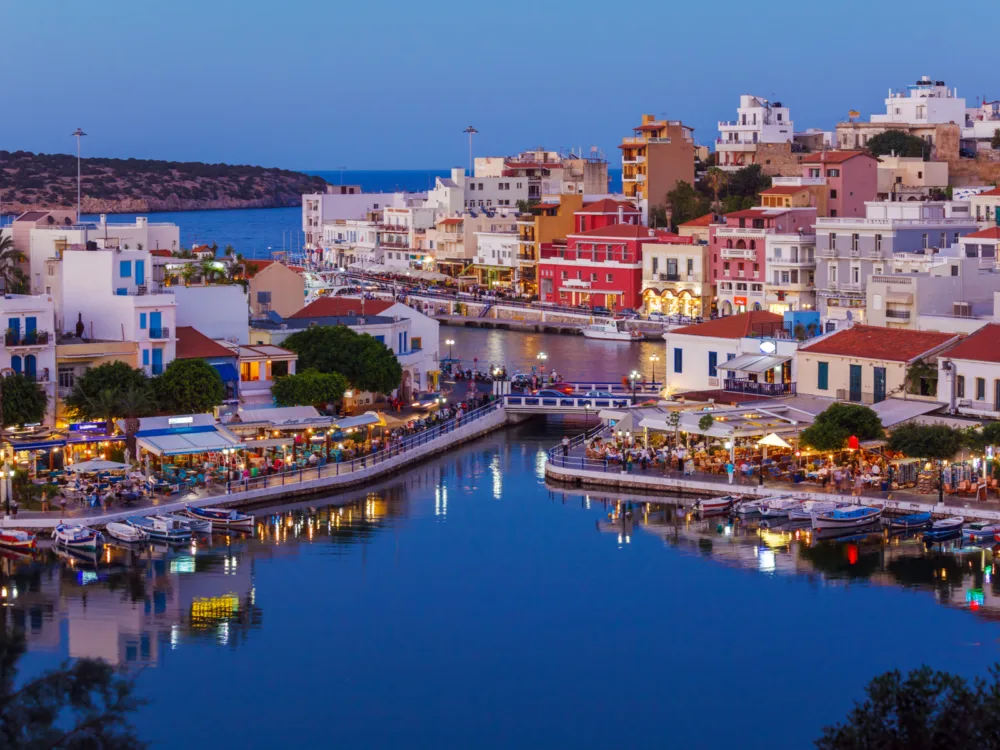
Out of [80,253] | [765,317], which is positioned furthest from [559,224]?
[80,253]

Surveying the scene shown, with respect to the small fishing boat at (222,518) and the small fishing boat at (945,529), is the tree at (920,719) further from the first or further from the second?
the small fishing boat at (222,518)

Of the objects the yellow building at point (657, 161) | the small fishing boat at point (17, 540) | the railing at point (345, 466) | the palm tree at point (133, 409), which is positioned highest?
the yellow building at point (657, 161)

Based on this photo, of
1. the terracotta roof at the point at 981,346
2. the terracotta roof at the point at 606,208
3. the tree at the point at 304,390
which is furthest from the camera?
the terracotta roof at the point at 606,208

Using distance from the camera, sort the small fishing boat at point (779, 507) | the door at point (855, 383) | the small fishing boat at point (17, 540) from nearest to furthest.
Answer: the small fishing boat at point (17, 540) < the small fishing boat at point (779, 507) < the door at point (855, 383)

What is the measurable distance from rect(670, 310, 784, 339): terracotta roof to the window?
378 cm

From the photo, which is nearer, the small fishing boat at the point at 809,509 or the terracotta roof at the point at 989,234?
the small fishing boat at the point at 809,509

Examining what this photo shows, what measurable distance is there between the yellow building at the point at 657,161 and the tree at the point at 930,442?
56.1 meters

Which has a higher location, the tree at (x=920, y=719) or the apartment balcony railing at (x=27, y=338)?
the apartment balcony railing at (x=27, y=338)

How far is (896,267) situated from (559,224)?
2821 cm

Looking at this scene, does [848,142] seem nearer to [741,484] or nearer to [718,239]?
[718,239]

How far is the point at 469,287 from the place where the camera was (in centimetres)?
9369

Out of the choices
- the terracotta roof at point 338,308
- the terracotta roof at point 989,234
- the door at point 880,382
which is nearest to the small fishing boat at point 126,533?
the door at point 880,382

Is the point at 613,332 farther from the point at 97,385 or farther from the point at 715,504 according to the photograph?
the point at 715,504

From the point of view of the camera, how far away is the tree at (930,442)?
3653 centimetres
